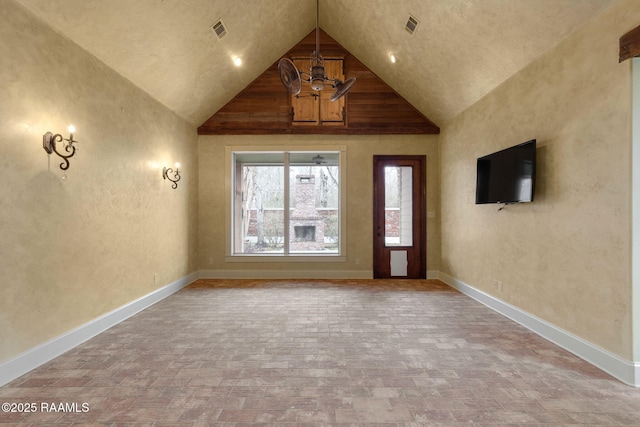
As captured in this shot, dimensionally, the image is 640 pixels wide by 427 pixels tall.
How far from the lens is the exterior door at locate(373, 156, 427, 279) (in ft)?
19.5

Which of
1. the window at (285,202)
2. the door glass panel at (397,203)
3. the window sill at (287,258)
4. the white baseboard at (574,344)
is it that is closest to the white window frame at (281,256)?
the window sill at (287,258)

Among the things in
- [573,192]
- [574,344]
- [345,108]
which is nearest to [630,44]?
[573,192]

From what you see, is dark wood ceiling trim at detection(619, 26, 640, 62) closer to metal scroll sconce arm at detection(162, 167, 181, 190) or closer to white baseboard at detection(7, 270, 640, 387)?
white baseboard at detection(7, 270, 640, 387)

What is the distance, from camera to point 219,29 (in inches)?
161

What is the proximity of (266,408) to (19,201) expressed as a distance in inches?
101

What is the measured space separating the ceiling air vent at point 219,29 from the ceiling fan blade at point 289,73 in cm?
170

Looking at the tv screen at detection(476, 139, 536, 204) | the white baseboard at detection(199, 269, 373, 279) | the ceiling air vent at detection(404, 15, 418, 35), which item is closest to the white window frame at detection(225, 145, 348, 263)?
the white baseboard at detection(199, 269, 373, 279)

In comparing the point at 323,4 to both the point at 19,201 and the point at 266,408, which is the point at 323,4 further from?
the point at 266,408

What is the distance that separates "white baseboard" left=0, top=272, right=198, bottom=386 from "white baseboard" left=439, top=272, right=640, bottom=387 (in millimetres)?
4758

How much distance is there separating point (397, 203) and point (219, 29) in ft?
13.9

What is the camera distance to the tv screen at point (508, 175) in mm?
3182

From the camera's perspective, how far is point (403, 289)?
5145 mm

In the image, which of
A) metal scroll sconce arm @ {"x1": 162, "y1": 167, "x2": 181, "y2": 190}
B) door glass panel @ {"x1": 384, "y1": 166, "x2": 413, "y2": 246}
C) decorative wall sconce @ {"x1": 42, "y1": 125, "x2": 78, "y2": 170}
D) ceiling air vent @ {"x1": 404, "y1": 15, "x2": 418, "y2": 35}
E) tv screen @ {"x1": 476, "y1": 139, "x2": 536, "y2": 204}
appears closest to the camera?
Answer: decorative wall sconce @ {"x1": 42, "y1": 125, "x2": 78, "y2": 170}

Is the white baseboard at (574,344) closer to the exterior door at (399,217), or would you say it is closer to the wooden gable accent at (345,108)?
the exterior door at (399,217)
